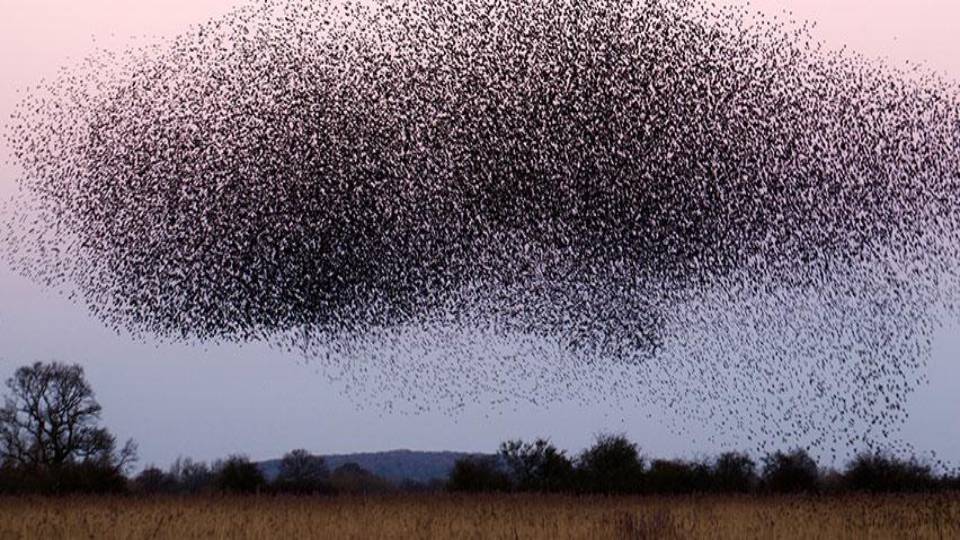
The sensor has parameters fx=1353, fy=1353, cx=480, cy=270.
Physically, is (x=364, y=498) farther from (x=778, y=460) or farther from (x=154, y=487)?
(x=778, y=460)

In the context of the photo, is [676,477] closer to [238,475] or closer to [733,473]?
[733,473]

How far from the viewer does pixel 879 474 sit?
2867 centimetres

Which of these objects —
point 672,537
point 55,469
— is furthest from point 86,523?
point 55,469

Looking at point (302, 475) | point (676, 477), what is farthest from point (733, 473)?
point (302, 475)

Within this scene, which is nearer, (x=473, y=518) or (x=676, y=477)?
(x=473, y=518)

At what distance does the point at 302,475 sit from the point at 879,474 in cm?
1216

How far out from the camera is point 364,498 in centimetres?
2034

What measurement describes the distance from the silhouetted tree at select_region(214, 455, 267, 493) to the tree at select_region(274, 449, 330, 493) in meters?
0.44

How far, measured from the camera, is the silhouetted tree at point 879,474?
91.8 ft

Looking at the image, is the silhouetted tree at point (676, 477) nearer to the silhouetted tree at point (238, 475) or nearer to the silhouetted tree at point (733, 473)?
the silhouetted tree at point (733, 473)

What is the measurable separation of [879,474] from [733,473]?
327cm

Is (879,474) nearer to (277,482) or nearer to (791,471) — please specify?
(791,471)

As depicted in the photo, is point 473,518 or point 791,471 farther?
point 791,471

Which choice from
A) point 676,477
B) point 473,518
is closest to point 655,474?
point 676,477
